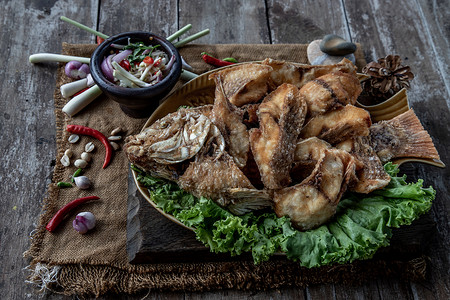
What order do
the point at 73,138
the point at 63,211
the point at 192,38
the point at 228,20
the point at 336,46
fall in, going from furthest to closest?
the point at 228,20 → the point at 192,38 → the point at 336,46 → the point at 73,138 → the point at 63,211

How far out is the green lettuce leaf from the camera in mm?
2572

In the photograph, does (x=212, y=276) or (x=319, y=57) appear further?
(x=319, y=57)

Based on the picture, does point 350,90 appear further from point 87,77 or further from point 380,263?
point 87,77

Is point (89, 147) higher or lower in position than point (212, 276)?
higher

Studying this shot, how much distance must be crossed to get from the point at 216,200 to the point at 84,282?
3.53 feet

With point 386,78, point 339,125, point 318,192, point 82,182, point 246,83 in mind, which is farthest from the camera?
point 386,78

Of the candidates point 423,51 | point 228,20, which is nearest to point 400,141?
point 423,51

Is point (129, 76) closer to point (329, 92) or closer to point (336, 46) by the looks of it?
point (329, 92)

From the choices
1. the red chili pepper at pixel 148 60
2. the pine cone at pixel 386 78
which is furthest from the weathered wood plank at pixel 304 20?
the red chili pepper at pixel 148 60

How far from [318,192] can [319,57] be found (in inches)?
67.2

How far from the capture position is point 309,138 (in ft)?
9.09

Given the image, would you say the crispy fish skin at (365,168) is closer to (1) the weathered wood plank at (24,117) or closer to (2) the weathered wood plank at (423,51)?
(2) the weathered wood plank at (423,51)

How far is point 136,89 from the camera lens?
3094 mm

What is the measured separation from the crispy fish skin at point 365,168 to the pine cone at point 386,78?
892mm
